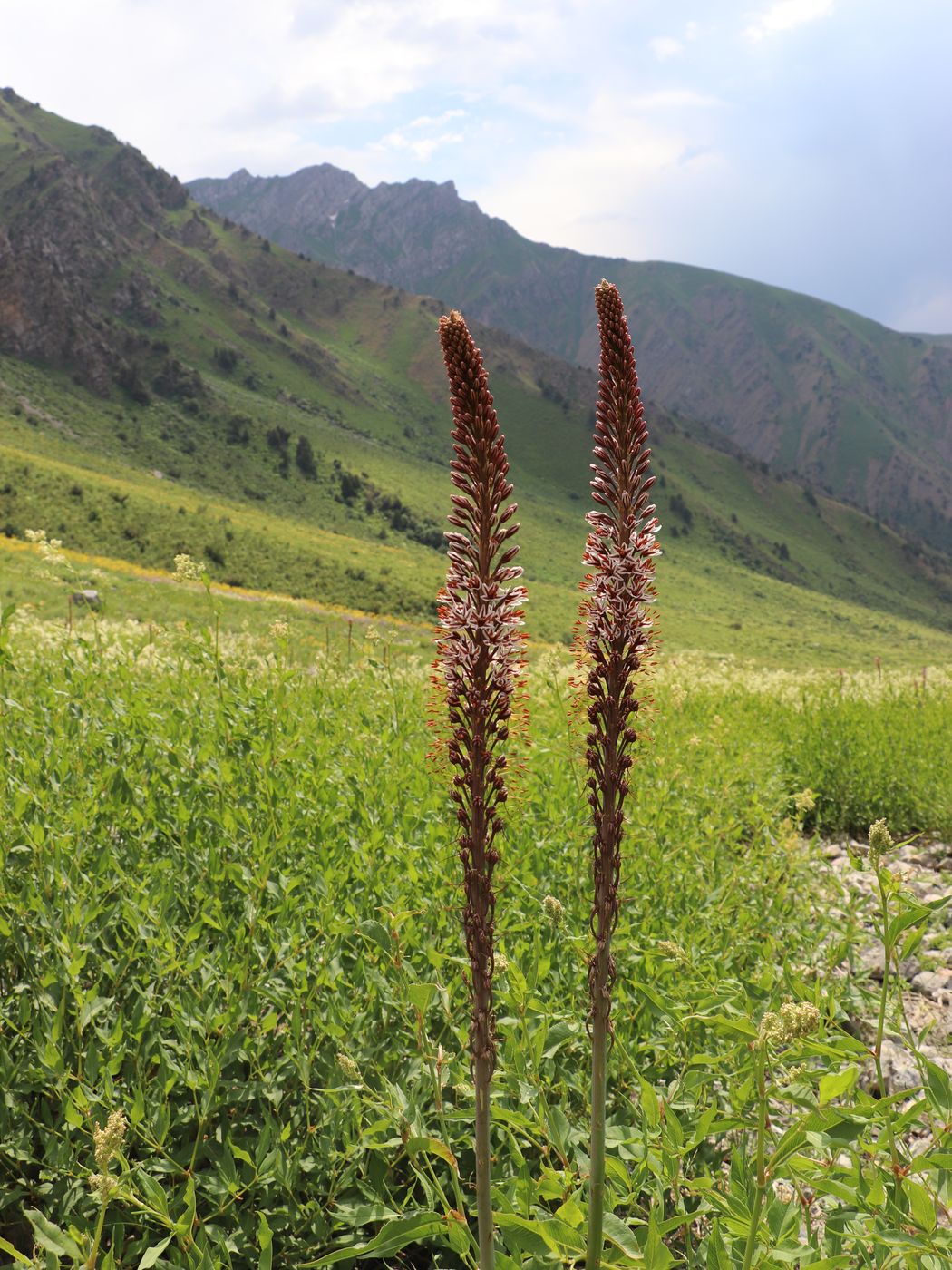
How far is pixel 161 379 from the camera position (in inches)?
5984

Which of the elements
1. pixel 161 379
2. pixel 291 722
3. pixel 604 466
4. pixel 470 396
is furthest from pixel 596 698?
pixel 161 379

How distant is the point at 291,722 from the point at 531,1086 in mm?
4370

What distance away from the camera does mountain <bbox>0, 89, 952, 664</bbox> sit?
264 ft

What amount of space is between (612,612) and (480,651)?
1.40ft

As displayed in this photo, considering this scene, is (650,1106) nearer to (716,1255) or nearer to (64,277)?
(716,1255)

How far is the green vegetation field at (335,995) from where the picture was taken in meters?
2.72

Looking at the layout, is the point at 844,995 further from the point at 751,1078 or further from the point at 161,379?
the point at 161,379

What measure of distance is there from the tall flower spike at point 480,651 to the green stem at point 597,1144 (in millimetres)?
308

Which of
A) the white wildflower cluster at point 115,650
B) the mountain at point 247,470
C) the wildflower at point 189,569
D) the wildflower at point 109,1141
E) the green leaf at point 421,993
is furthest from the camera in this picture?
the mountain at point 247,470

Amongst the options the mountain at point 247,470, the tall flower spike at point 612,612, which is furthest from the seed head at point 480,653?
the mountain at point 247,470

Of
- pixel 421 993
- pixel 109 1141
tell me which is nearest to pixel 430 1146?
pixel 421 993

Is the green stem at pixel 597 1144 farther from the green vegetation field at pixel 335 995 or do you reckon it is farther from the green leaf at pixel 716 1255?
the green leaf at pixel 716 1255

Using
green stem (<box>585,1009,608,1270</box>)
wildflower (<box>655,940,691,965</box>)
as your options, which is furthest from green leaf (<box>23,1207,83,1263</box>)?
wildflower (<box>655,940,691,965</box>)

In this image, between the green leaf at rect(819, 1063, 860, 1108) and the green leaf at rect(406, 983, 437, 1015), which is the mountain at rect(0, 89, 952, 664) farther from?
the green leaf at rect(819, 1063, 860, 1108)
